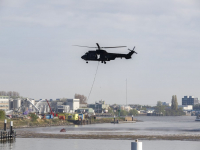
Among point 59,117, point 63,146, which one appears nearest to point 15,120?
point 59,117

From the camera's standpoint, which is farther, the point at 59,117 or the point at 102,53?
the point at 59,117

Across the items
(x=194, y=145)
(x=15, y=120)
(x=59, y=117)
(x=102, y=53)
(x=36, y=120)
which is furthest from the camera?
(x=59, y=117)

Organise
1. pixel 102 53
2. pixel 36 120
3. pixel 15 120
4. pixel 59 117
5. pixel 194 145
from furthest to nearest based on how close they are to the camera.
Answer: pixel 59 117 < pixel 36 120 < pixel 15 120 < pixel 194 145 < pixel 102 53

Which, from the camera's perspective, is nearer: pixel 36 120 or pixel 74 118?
pixel 36 120

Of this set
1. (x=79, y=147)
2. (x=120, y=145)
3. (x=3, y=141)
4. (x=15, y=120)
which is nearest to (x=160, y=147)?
(x=120, y=145)

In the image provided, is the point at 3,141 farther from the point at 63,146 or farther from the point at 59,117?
the point at 59,117

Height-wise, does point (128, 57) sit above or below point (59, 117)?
above

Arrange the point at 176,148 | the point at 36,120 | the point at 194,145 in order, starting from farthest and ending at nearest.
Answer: the point at 36,120, the point at 194,145, the point at 176,148

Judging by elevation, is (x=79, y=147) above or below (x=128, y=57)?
below

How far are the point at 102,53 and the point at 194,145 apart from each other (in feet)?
120

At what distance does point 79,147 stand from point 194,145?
77.7ft

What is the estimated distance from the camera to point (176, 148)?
75375 millimetres

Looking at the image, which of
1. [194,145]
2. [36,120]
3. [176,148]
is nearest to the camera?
[176,148]

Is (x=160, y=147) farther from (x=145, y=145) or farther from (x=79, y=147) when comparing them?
(x=79, y=147)
